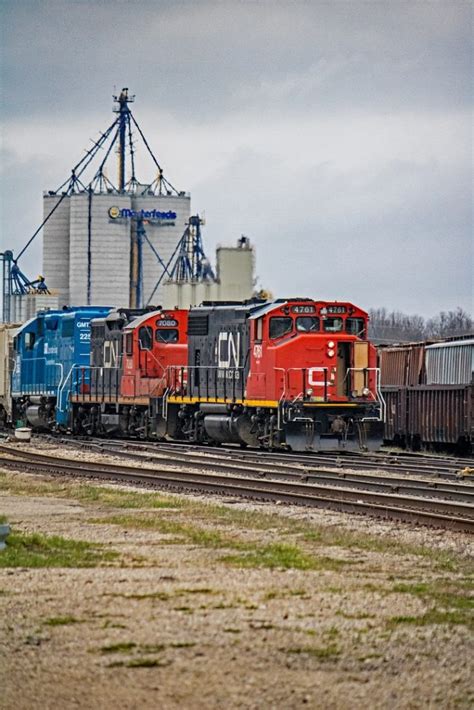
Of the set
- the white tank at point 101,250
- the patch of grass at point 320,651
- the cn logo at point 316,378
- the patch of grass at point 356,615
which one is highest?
the white tank at point 101,250

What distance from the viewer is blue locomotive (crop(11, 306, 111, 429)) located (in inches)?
1457

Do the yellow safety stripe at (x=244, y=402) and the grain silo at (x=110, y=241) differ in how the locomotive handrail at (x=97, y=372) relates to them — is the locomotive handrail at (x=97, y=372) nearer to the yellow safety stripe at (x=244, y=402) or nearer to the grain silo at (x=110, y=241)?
the yellow safety stripe at (x=244, y=402)

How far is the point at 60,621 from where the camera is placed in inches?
340

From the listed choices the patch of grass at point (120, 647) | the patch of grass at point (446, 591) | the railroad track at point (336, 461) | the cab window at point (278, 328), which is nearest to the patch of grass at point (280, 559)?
the patch of grass at point (446, 591)

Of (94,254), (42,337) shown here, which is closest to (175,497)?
(42,337)

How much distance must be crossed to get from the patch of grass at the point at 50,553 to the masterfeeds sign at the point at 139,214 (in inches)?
3405

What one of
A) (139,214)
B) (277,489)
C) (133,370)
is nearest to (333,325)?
(133,370)

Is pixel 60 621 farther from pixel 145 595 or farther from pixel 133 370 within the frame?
pixel 133 370

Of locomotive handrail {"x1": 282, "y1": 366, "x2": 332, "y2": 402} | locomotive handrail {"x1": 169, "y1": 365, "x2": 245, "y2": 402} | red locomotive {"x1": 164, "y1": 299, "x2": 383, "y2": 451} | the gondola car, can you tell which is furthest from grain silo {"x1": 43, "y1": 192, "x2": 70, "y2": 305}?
locomotive handrail {"x1": 282, "y1": 366, "x2": 332, "y2": 402}

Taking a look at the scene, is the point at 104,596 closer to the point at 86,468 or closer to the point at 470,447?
the point at 86,468

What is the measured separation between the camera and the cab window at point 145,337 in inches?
1296

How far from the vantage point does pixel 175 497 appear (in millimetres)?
17406

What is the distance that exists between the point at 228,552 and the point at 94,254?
8694 cm

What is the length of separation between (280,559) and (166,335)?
22105mm
